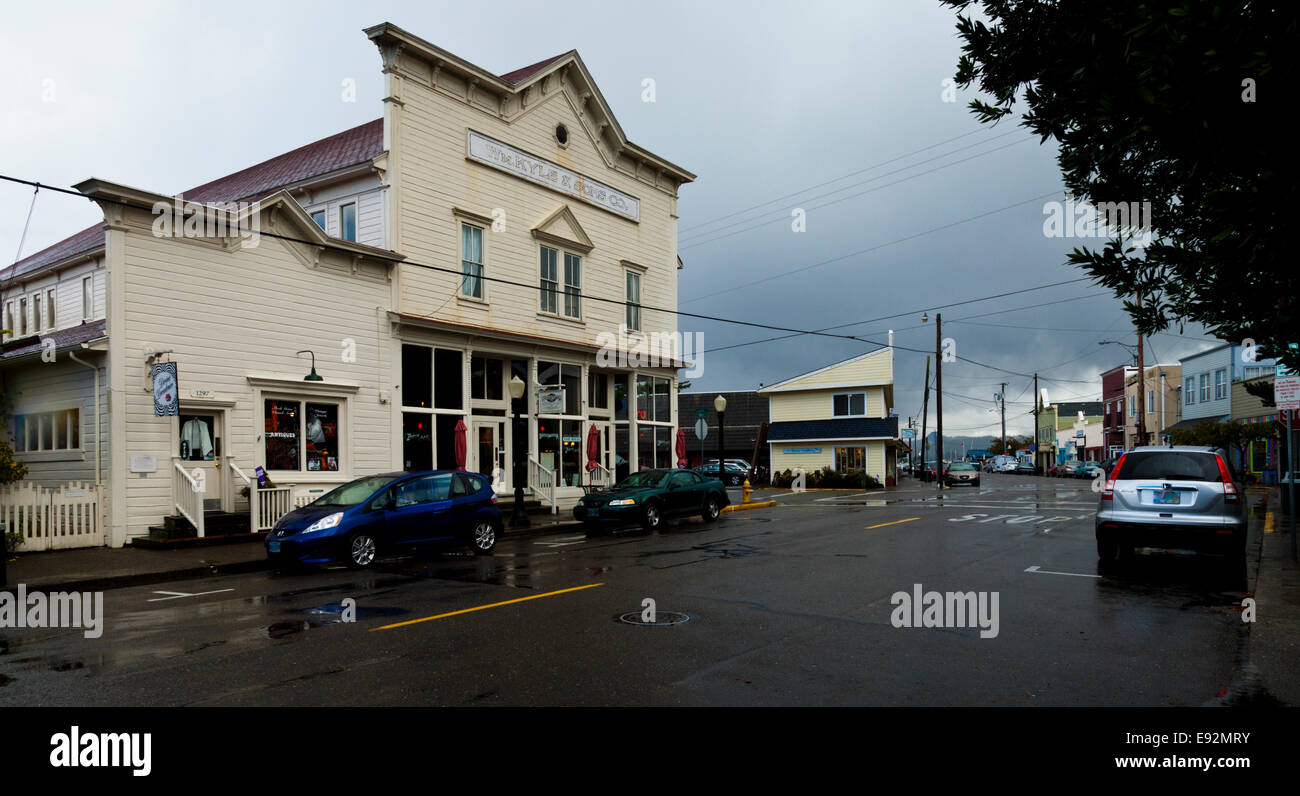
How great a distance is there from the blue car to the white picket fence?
444cm

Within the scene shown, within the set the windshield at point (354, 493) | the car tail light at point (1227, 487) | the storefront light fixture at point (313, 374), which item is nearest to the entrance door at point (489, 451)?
the storefront light fixture at point (313, 374)

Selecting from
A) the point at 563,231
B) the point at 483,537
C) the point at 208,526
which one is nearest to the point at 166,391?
the point at 208,526

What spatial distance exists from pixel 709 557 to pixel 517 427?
7.30m

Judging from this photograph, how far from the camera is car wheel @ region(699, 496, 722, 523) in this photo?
2212 cm

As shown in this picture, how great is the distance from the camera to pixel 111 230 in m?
15.3

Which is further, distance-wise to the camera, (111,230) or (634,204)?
(634,204)

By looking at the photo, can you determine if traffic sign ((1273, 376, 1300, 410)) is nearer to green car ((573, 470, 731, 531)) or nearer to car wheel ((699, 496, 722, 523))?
green car ((573, 470, 731, 531))

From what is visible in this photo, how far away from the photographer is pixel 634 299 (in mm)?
28578

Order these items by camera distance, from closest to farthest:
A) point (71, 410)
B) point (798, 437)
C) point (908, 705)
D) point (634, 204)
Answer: point (908, 705) → point (71, 410) → point (634, 204) → point (798, 437)

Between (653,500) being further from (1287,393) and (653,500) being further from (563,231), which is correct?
(1287,393)

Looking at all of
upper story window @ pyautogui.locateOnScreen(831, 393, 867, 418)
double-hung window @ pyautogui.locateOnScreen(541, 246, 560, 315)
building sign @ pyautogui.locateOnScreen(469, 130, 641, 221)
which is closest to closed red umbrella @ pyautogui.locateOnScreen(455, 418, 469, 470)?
double-hung window @ pyautogui.locateOnScreen(541, 246, 560, 315)

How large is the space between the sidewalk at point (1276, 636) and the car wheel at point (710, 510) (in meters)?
12.0

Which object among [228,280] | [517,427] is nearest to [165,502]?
[228,280]
